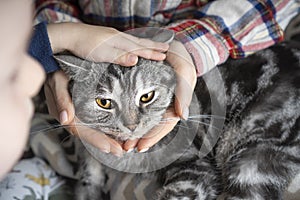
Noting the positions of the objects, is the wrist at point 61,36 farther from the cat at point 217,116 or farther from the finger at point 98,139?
the finger at point 98,139

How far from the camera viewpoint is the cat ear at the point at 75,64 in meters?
0.79

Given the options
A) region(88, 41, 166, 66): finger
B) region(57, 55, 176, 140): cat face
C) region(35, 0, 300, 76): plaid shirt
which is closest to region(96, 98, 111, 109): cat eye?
region(57, 55, 176, 140): cat face

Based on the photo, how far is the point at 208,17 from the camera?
0.98 metres

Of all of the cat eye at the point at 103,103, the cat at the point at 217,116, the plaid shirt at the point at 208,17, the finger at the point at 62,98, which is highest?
the plaid shirt at the point at 208,17

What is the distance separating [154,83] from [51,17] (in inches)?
14.5

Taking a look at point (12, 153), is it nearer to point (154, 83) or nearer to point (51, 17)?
point (154, 83)

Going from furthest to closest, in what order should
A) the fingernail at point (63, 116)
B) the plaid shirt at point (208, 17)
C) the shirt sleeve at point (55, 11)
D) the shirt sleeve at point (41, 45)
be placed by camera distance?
1. the shirt sleeve at point (55, 11)
2. the plaid shirt at point (208, 17)
3. the fingernail at point (63, 116)
4. the shirt sleeve at point (41, 45)

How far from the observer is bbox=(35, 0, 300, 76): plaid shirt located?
94 centimetres

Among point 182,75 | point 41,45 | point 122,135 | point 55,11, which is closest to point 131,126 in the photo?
point 122,135

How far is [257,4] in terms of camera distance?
1.02 meters

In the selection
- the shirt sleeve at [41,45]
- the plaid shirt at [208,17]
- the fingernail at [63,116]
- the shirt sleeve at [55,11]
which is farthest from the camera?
the shirt sleeve at [55,11]

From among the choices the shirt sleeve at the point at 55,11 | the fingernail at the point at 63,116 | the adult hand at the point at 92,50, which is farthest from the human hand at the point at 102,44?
the shirt sleeve at the point at 55,11

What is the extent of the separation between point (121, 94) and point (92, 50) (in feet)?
0.36

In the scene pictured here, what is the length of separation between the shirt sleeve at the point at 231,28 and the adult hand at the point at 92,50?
0.13 m
